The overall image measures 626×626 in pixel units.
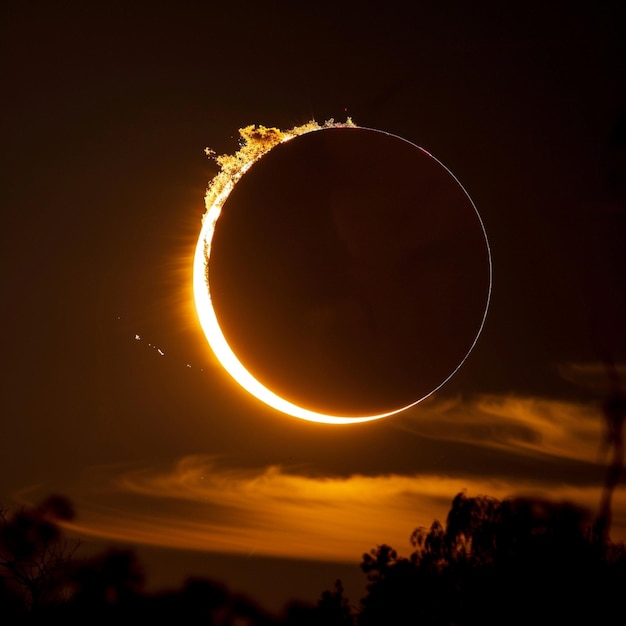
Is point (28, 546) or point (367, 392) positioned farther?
point (28, 546)

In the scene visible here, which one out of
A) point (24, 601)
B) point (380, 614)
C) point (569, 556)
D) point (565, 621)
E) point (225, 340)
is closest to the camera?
point (225, 340)

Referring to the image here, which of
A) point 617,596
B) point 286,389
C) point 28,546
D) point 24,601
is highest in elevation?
point 286,389

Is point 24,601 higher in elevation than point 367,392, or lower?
lower

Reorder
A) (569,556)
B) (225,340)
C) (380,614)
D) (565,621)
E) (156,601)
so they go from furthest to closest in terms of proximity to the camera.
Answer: (156,601), (380,614), (569,556), (565,621), (225,340)

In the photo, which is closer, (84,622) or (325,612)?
(325,612)

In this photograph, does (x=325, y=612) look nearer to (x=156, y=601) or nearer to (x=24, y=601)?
(x=156, y=601)

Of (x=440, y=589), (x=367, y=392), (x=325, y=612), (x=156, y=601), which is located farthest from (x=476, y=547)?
(x=156, y=601)

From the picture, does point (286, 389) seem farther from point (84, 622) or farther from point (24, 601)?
point (24, 601)

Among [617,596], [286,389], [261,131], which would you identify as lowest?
[617,596]

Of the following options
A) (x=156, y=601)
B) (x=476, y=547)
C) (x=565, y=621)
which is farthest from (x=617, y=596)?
(x=156, y=601)
